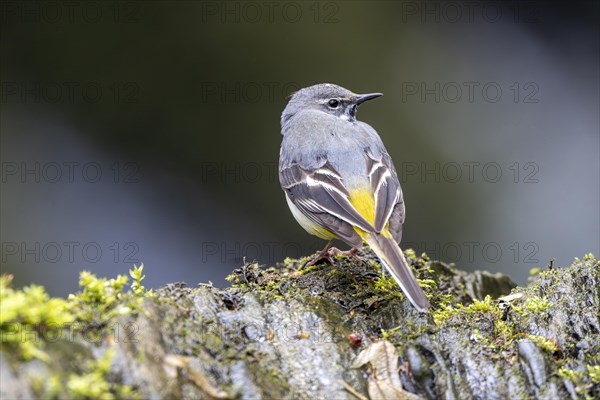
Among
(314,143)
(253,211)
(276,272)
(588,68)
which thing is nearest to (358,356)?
(276,272)

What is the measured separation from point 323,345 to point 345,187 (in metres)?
1.97

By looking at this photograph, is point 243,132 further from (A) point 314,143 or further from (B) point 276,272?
(B) point 276,272

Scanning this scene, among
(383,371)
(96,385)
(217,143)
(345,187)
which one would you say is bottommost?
(96,385)

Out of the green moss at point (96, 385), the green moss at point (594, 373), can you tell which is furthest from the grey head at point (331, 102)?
the green moss at point (96, 385)

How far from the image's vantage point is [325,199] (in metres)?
6.11

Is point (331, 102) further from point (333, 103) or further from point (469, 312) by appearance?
point (469, 312)

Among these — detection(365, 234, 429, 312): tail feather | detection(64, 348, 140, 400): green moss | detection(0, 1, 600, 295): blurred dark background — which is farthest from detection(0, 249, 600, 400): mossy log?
detection(0, 1, 600, 295): blurred dark background

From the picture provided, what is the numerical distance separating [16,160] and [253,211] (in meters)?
4.20

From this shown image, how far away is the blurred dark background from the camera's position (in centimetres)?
1105

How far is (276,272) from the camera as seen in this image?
6.01 metres

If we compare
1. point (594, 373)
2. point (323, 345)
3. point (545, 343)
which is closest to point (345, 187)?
point (323, 345)

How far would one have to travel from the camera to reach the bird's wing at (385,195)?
567cm

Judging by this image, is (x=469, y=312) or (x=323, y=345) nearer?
(x=323, y=345)

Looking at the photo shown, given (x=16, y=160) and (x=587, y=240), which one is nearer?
(x=16, y=160)
